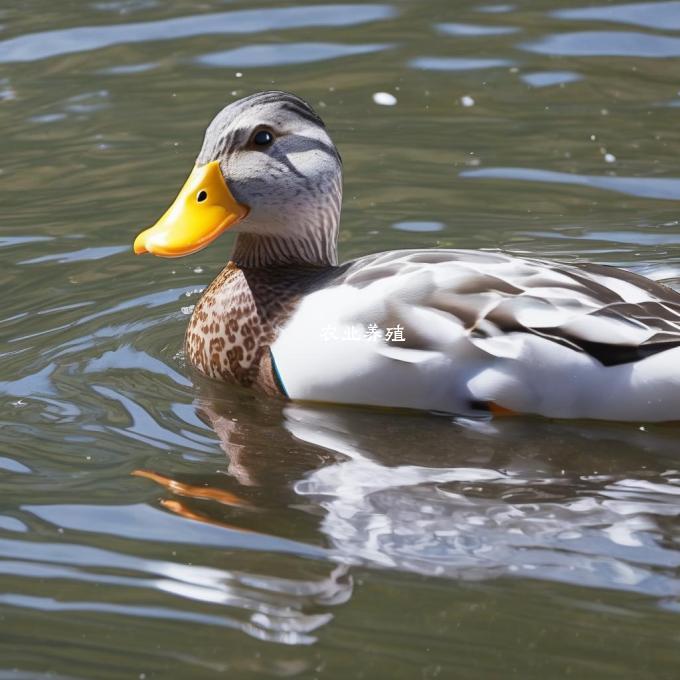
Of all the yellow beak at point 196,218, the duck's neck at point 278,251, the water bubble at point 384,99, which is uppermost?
the yellow beak at point 196,218

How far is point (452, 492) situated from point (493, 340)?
71 centimetres

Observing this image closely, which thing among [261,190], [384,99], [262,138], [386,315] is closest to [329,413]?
[386,315]

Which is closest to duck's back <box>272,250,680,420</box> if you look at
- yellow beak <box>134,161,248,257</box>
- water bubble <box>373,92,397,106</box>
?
yellow beak <box>134,161,248,257</box>

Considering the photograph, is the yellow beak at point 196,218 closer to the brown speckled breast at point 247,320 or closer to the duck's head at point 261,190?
the duck's head at point 261,190

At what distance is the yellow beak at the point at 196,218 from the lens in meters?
6.93

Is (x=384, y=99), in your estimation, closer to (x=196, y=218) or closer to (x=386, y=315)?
(x=196, y=218)

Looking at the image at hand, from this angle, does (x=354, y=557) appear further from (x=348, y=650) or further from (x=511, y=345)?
(x=511, y=345)

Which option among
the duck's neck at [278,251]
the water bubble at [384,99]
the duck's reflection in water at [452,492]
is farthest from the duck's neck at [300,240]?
the water bubble at [384,99]

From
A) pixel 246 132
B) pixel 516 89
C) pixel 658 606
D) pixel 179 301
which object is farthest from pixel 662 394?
pixel 516 89

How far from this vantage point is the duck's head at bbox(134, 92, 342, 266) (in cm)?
704

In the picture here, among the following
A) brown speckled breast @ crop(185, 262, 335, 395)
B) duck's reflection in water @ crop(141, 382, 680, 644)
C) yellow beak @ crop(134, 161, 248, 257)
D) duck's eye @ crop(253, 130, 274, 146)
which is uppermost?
duck's eye @ crop(253, 130, 274, 146)

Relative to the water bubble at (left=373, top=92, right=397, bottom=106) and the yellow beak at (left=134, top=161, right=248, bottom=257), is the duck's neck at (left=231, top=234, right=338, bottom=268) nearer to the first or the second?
the yellow beak at (left=134, top=161, right=248, bottom=257)

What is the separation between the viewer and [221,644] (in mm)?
4734

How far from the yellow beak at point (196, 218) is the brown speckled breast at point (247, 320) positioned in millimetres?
296
